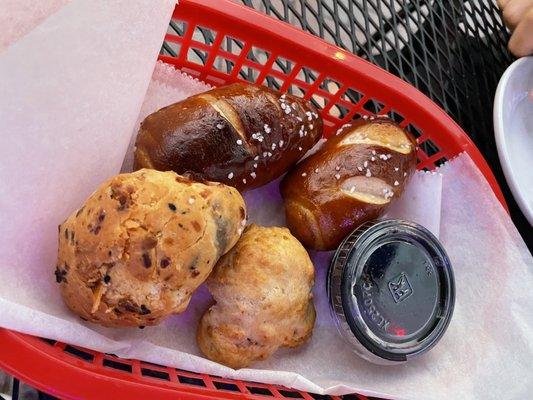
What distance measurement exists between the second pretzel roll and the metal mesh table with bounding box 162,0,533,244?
0.58 ft

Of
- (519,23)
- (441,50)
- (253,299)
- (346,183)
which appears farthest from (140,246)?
(519,23)

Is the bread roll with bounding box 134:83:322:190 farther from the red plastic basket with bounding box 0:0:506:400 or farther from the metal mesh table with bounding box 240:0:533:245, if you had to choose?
the metal mesh table with bounding box 240:0:533:245

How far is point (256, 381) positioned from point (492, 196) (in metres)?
0.49

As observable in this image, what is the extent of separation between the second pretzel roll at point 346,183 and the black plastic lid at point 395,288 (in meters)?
0.03

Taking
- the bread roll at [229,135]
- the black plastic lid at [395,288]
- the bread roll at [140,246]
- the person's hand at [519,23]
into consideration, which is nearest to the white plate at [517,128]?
the person's hand at [519,23]

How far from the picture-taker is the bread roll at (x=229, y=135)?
0.82m

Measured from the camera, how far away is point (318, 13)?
1083 mm

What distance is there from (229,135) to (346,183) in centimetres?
19

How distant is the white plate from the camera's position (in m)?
1.03

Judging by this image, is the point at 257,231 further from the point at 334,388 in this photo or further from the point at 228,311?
the point at 334,388

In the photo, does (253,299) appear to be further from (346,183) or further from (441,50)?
(441,50)

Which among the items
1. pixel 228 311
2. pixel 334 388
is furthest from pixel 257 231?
pixel 334 388

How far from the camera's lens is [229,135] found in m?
0.83

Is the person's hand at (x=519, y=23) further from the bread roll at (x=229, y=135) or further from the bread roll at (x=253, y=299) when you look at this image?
the bread roll at (x=253, y=299)
